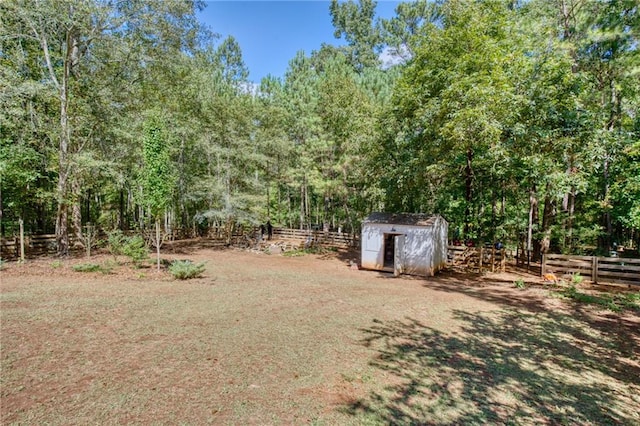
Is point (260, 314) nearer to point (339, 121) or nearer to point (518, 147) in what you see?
point (518, 147)

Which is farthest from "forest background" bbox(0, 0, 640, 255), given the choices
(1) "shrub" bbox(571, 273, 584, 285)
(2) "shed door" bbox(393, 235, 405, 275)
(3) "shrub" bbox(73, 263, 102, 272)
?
(2) "shed door" bbox(393, 235, 405, 275)

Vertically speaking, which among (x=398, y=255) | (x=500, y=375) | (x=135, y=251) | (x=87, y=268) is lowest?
(x=500, y=375)

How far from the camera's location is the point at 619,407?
3836mm

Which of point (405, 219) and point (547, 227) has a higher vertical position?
point (405, 219)

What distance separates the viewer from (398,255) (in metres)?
12.8

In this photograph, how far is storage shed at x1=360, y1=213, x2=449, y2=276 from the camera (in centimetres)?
1247

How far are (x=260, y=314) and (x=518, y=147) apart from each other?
9945mm

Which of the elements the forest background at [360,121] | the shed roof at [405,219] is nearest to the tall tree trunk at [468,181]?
the forest background at [360,121]

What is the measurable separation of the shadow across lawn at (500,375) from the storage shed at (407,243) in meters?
5.83

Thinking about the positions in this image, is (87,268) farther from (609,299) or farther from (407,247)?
(609,299)

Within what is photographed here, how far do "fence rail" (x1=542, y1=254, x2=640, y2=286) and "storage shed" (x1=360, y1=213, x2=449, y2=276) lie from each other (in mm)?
3725

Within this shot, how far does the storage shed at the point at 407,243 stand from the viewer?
491 inches

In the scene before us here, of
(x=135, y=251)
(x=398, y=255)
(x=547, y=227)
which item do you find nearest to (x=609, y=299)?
(x=547, y=227)

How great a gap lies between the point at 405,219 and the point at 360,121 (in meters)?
7.47
